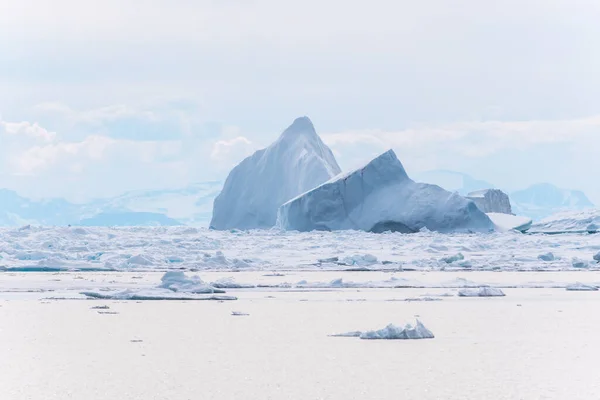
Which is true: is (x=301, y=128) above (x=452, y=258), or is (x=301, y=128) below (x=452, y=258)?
above

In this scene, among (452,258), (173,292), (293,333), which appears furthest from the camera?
(452,258)

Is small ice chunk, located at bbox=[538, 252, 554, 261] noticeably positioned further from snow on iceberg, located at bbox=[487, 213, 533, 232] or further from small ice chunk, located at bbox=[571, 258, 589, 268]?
snow on iceberg, located at bbox=[487, 213, 533, 232]

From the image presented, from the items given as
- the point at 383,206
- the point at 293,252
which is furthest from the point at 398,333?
the point at 383,206

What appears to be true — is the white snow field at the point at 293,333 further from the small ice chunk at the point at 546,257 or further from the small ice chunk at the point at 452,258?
the small ice chunk at the point at 546,257

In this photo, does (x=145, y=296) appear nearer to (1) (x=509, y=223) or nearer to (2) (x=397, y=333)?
(2) (x=397, y=333)

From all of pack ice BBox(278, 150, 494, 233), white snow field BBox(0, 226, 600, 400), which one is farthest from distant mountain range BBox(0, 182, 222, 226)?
white snow field BBox(0, 226, 600, 400)

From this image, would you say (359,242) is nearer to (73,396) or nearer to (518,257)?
(518,257)
